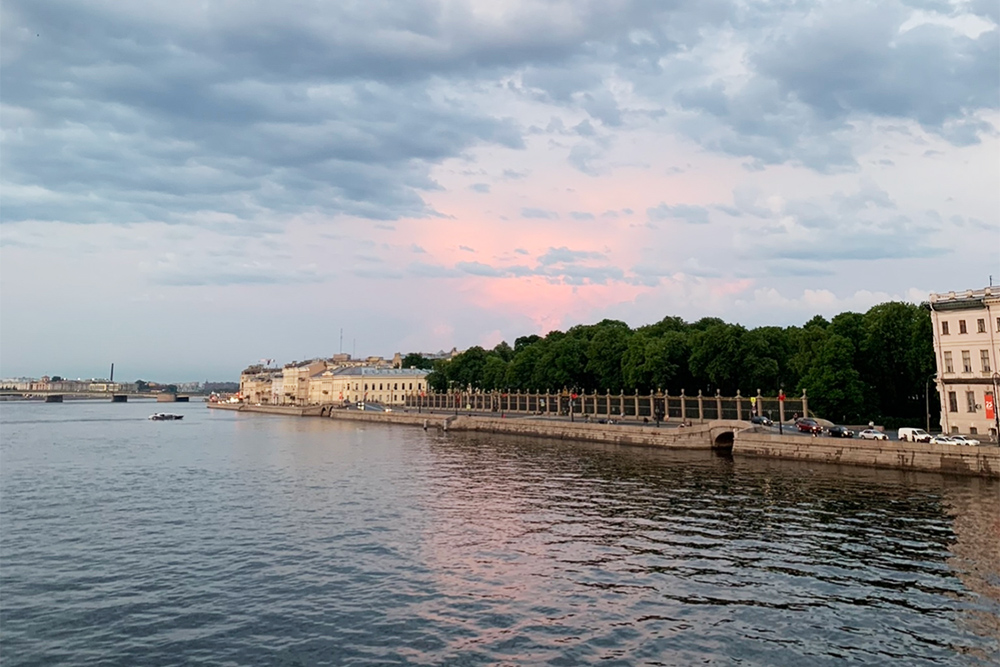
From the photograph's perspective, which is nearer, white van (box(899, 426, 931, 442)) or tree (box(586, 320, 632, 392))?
white van (box(899, 426, 931, 442))

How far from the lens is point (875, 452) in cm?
5700

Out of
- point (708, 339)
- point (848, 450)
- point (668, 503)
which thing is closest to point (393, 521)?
point (668, 503)

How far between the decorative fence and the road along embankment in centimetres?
869

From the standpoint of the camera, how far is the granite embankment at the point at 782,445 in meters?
51.2

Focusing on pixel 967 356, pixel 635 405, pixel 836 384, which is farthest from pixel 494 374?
pixel 967 356

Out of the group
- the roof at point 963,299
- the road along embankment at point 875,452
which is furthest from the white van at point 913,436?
the roof at point 963,299

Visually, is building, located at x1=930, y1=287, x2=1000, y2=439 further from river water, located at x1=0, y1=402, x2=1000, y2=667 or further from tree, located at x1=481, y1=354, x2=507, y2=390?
tree, located at x1=481, y1=354, x2=507, y2=390

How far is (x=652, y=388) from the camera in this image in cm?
11106

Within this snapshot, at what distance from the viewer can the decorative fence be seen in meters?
86.2

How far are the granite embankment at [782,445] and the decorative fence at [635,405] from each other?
6905 mm

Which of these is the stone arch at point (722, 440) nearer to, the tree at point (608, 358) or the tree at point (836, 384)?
the tree at point (836, 384)

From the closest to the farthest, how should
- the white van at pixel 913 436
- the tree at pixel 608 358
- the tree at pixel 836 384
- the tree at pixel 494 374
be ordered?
the white van at pixel 913 436 → the tree at pixel 836 384 → the tree at pixel 608 358 → the tree at pixel 494 374

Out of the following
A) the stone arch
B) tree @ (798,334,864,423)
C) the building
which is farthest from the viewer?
tree @ (798,334,864,423)

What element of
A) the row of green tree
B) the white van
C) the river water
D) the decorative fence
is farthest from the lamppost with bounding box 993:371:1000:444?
the decorative fence
